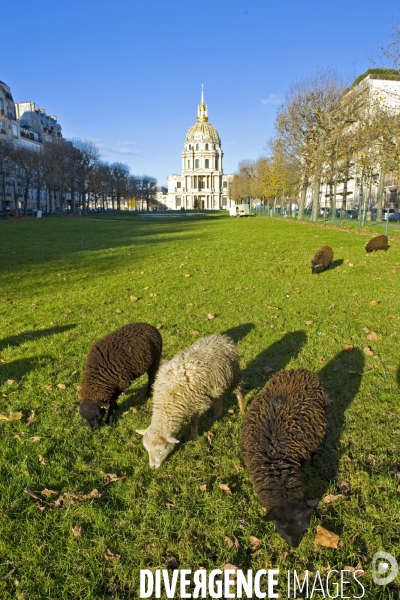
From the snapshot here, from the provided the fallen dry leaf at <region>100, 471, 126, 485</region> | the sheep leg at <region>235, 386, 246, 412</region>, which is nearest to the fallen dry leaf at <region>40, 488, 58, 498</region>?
the fallen dry leaf at <region>100, 471, 126, 485</region>

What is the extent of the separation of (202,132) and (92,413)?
477ft

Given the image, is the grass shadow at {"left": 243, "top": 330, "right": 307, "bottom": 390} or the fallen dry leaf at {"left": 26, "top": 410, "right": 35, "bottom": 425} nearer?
the fallen dry leaf at {"left": 26, "top": 410, "right": 35, "bottom": 425}

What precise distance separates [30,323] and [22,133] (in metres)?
90.8

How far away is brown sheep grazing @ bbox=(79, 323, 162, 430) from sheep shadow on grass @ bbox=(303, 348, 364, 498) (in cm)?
248

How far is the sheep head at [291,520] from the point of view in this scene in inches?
120

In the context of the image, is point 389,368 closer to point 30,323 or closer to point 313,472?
point 313,472

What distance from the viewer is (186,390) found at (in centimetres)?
437

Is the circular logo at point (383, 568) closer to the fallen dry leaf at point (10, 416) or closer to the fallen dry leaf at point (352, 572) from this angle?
the fallen dry leaf at point (352, 572)

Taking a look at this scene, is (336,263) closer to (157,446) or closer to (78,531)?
(157,446)

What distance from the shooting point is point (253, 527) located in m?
3.36

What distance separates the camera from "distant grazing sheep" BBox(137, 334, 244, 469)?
13.7 feet

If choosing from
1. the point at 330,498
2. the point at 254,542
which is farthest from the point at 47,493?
the point at 330,498

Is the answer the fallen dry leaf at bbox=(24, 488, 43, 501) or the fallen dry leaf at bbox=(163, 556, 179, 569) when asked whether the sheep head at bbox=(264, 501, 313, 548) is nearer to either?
the fallen dry leaf at bbox=(163, 556, 179, 569)

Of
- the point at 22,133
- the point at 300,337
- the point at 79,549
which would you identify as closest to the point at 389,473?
the point at 79,549
